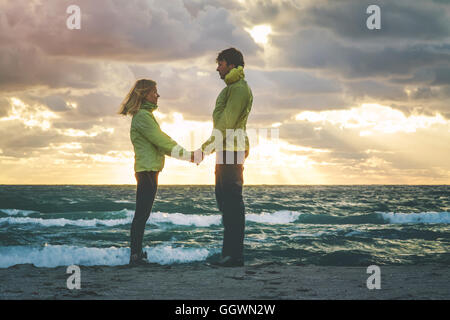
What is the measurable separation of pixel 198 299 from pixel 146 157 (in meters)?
2.41

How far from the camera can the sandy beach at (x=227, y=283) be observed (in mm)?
3562

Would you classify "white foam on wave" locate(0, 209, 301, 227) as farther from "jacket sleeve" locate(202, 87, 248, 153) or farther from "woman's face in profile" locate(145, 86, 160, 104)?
"jacket sleeve" locate(202, 87, 248, 153)

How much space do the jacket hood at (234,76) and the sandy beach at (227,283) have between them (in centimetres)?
216

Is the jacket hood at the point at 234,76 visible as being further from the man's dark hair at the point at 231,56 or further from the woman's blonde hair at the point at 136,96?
the woman's blonde hair at the point at 136,96

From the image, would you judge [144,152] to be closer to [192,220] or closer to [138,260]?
[138,260]

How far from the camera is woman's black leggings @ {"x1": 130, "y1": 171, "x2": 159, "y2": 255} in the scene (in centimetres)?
539

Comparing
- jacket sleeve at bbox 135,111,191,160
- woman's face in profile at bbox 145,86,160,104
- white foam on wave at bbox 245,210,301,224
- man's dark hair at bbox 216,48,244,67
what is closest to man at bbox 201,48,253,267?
man's dark hair at bbox 216,48,244,67

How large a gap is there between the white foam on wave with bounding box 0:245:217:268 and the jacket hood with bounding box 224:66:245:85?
9.87 feet

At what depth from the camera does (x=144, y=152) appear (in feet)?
18.0

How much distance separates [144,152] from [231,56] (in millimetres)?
1568

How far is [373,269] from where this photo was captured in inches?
185

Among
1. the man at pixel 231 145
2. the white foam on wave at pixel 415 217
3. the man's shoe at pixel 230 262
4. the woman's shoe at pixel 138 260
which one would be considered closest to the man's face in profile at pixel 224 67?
the man at pixel 231 145
